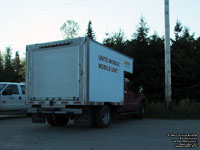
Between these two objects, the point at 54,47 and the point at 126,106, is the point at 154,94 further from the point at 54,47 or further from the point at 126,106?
the point at 54,47

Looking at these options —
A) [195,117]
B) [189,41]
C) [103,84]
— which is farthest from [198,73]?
[103,84]

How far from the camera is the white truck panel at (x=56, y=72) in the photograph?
912cm

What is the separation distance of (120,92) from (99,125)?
83.0 inches

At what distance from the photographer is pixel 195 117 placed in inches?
561

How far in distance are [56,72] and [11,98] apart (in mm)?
5726

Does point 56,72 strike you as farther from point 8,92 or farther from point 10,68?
point 10,68

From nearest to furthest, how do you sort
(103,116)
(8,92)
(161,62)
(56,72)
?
(56,72) → (103,116) → (8,92) → (161,62)

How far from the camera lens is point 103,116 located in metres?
10.1

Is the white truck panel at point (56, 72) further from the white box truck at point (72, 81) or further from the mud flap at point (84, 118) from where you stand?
the mud flap at point (84, 118)

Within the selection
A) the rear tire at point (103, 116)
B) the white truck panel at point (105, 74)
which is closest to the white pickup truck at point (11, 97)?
the rear tire at point (103, 116)

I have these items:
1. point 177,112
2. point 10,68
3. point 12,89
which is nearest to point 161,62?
point 177,112

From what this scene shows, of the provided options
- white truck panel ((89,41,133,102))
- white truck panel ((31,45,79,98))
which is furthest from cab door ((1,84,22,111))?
white truck panel ((89,41,133,102))

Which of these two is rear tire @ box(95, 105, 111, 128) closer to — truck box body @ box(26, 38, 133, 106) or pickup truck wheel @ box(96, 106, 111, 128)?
pickup truck wheel @ box(96, 106, 111, 128)

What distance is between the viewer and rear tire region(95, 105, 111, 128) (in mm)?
9734
